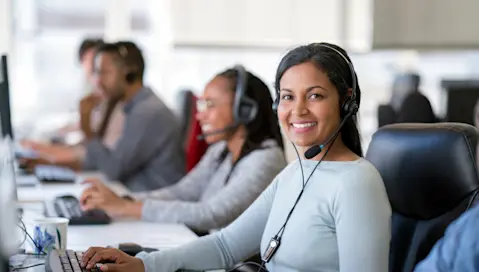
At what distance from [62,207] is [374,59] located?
3.25 metres

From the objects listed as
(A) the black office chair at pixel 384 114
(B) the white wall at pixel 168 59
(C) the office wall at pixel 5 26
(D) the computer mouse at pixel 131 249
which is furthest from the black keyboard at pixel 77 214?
(C) the office wall at pixel 5 26

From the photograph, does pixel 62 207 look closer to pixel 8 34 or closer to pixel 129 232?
pixel 129 232

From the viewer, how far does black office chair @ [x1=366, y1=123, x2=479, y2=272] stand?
6.05 ft

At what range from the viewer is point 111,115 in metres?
4.34

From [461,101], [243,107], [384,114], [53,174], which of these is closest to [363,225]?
[243,107]

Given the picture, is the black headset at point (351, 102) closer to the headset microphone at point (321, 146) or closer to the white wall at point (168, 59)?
the headset microphone at point (321, 146)

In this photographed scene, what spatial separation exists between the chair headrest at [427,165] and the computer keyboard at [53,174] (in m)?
2.01

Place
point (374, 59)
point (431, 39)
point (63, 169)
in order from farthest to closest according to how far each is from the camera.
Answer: point (374, 59), point (431, 39), point (63, 169)

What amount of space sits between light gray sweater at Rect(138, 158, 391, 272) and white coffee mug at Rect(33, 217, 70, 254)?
0.81ft

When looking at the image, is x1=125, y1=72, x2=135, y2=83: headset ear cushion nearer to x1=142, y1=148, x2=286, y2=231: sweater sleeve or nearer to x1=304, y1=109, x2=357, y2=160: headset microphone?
x1=142, y1=148, x2=286, y2=231: sweater sleeve

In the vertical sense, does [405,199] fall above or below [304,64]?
below

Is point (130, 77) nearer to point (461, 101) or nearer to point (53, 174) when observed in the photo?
point (53, 174)

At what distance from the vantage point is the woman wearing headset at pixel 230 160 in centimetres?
258

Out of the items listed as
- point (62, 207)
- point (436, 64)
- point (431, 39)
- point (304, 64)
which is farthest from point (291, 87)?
point (436, 64)
